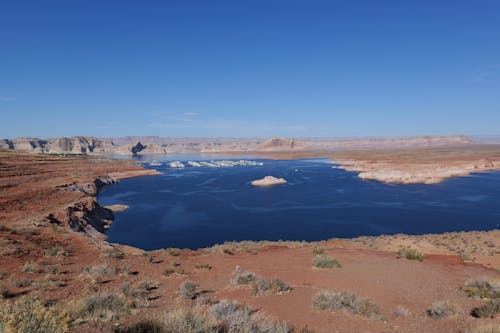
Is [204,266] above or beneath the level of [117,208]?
above

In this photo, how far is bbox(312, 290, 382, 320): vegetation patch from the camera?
A: 22.2 feet

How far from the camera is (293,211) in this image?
128 ft

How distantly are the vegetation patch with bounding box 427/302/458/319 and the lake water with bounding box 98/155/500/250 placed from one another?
21.9 metres

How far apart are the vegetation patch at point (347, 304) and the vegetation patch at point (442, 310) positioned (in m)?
1.14

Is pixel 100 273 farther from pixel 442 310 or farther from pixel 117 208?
pixel 117 208

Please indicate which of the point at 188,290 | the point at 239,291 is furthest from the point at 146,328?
the point at 239,291

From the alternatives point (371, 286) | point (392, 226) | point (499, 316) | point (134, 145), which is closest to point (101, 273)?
point (371, 286)

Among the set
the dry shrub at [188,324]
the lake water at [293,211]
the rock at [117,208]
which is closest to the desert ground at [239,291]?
the dry shrub at [188,324]

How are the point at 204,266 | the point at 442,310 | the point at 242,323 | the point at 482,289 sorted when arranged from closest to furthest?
the point at 242,323 < the point at 442,310 < the point at 482,289 < the point at 204,266

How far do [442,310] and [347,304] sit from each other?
1.97 m

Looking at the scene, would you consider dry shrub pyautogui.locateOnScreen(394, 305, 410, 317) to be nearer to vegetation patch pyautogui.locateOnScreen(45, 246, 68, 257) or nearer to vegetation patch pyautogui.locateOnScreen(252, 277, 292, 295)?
vegetation patch pyautogui.locateOnScreen(252, 277, 292, 295)

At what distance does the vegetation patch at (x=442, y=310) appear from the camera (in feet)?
22.1

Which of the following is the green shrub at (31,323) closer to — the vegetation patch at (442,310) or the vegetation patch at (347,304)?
the vegetation patch at (347,304)

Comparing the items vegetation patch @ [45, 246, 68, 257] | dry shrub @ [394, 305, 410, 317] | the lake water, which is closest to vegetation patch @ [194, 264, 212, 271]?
vegetation patch @ [45, 246, 68, 257]
